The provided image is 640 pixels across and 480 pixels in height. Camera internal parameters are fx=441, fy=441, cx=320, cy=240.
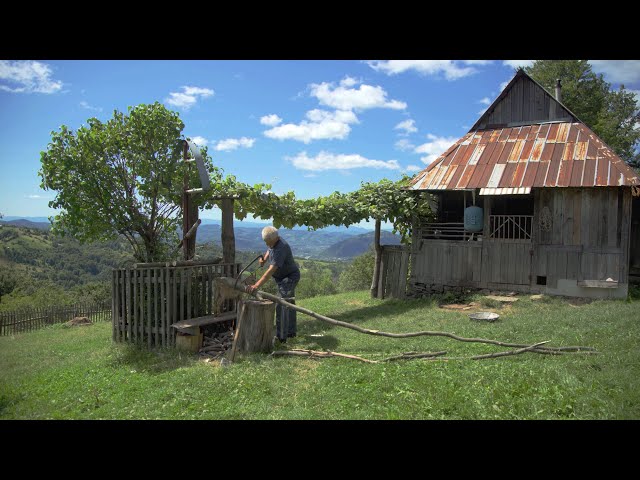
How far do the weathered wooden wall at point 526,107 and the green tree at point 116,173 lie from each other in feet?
39.9

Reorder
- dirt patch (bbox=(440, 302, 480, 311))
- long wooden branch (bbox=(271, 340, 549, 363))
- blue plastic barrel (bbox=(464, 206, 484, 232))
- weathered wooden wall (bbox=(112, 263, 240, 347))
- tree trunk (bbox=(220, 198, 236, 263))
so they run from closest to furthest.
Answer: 1. long wooden branch (bbox=(271, 340, 549, 363))
2. weathered wooden wall (bbox=(112, 263, 240, 347))
3. tree trunk (bbox=(220, 198, 236, 263))
4. dirt patch (bbox=(440, 302, 480, 311))
5. blue plastic barrel (bbox=(464, 206, 484, 232))

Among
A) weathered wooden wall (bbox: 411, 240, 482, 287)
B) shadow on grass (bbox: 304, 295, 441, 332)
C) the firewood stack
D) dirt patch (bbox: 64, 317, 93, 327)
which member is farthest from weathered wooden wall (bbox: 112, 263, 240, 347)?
dirt patch (bbox: 64, 317, 93, 327)

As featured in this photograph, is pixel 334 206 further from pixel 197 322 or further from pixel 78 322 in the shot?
pixel 78 322

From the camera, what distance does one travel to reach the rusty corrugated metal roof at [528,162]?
42.9ft

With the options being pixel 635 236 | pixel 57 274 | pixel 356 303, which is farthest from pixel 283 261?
pixel 57 274

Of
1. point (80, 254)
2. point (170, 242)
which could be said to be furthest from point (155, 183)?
point (80, 254)

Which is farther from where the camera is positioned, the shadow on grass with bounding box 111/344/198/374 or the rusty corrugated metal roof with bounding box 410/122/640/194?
the rusty corrugated metal roof with bounding box 410/122/640/194

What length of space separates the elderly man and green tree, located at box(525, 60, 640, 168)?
76.8 ft

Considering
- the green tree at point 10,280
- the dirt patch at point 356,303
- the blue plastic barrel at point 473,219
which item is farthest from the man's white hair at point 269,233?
the green tree at point 10,280

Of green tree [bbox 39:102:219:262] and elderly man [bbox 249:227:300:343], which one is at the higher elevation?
green tree [bbox 39:102:219:262]

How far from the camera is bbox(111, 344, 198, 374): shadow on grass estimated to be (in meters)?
7.44

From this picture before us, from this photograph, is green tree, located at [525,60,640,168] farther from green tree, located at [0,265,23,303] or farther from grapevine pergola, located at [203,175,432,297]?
green tree, located at [0,265,23,303]

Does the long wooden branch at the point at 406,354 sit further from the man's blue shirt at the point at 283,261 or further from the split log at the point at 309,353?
the man's blue shirt at the point at 283,261
